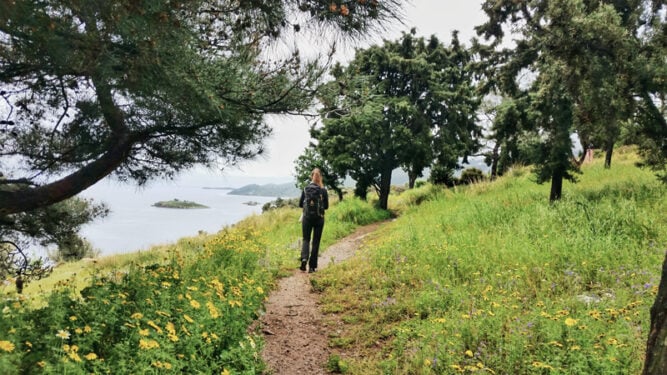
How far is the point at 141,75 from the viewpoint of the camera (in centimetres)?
333

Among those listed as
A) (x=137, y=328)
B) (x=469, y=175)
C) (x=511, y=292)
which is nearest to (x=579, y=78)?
(x=511, y=292)

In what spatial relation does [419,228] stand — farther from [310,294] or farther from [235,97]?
[235,97]

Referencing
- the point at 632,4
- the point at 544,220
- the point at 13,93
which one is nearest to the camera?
the point at 13,93

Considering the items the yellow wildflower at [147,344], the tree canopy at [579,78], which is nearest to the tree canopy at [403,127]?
the tree canopy at [579,78]

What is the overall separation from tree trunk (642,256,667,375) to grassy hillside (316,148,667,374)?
1.18m

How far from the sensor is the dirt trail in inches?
183

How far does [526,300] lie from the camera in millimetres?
5117

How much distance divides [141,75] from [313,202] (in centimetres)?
570

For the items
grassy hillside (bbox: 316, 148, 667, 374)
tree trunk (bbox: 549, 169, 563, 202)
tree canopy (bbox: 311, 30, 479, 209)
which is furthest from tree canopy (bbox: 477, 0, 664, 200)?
tree canopy (bbox: 311, 30, 479, 209)

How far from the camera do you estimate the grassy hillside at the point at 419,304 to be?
333 cm

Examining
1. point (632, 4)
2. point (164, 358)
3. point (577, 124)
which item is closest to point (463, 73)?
point (632, 4)

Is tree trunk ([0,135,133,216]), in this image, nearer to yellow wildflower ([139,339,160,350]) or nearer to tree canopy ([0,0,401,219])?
tree canopy ([0,0,401,219])

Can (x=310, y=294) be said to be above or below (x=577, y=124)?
below

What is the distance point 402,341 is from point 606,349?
205 cm
